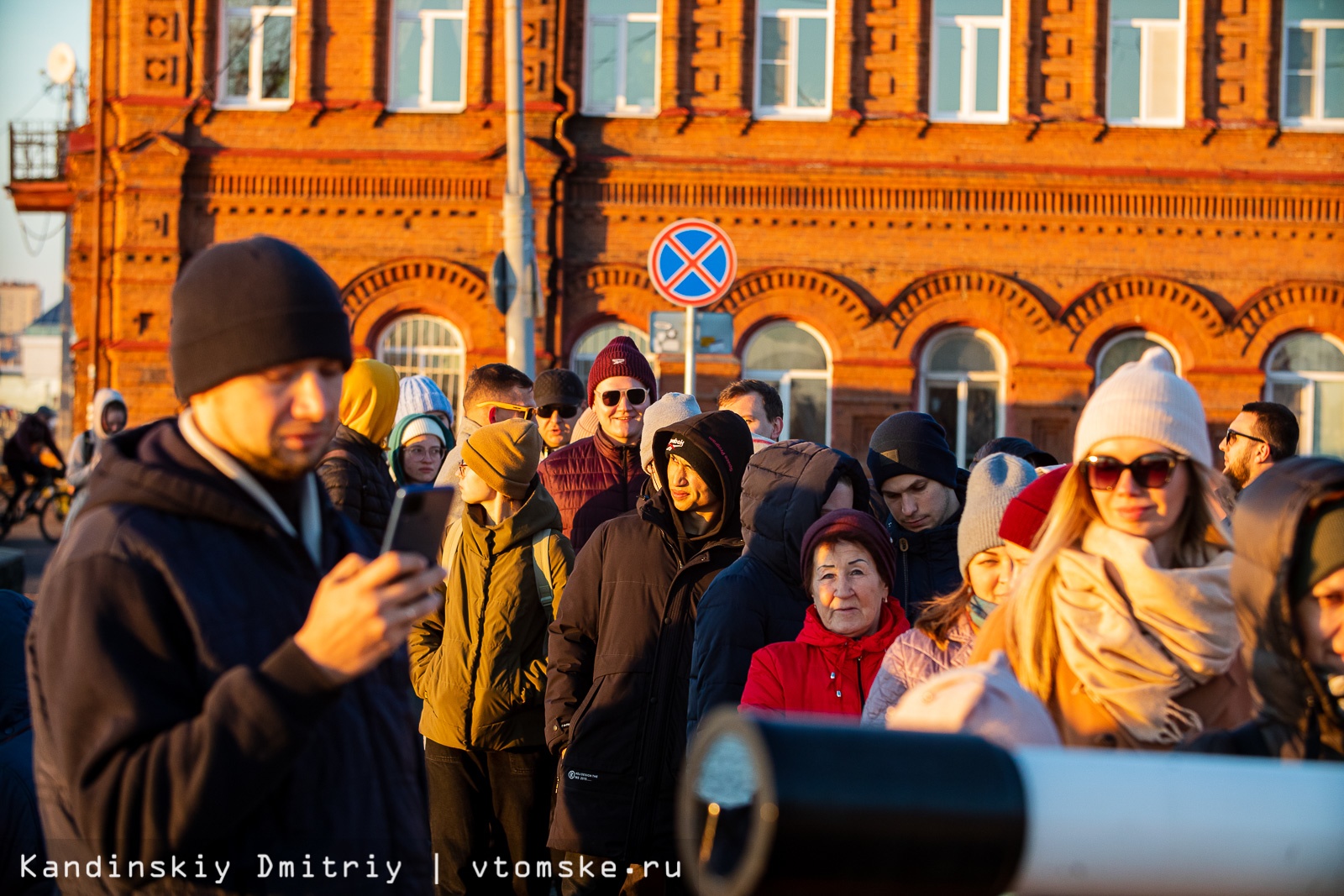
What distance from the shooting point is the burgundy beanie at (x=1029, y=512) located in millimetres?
3891

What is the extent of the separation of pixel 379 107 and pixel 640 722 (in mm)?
15518

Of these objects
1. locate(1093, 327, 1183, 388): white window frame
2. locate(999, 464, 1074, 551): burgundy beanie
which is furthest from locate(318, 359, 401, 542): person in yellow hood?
locate(1093, 327, 1183, 388): white window frame

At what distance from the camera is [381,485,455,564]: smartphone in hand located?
245 centimetres

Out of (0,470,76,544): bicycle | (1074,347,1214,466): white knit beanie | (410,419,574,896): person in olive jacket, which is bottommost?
(0,470,76,544): bicycle

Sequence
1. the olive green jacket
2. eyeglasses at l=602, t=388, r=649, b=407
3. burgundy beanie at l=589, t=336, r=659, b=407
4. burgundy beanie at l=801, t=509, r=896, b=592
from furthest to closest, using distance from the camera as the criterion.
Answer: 1. burgundy beanie at l=589, t=336, r=659, b=407
2. eyeglasses at l=602, t=388, r=649, b=407
3. the olive green jacket
4. burgundy beanie at l=801, t=509, r=896, b=592

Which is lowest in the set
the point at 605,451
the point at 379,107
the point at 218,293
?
the point at 605,451

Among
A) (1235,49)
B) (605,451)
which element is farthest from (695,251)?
(1235,49)

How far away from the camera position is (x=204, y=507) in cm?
242

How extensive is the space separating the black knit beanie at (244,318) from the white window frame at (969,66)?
17859 millimetres

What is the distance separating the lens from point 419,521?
249 cm

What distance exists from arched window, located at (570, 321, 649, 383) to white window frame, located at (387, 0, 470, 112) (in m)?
3.54

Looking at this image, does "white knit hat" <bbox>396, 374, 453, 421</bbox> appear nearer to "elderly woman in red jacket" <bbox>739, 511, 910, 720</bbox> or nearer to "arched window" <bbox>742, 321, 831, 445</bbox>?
"elderly woman in red jacket" <bbox>739, 511, 910, 720</bbox>

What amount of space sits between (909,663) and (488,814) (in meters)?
2.42

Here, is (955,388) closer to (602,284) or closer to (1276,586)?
(602,284)
